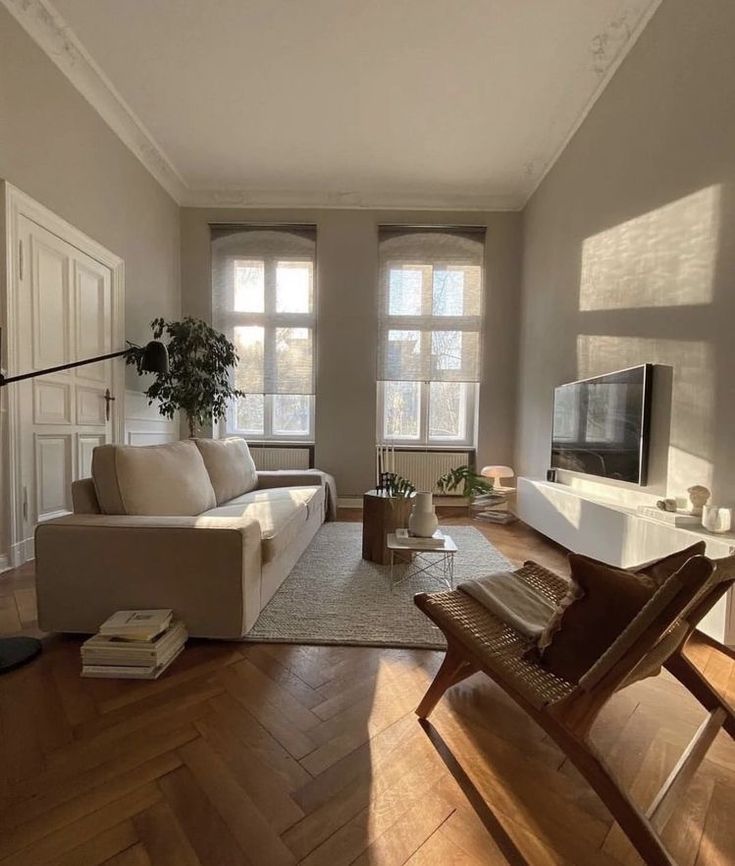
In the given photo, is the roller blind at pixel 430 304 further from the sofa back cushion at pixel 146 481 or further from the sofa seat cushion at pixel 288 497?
the sofa back cushion at pixel 146 481

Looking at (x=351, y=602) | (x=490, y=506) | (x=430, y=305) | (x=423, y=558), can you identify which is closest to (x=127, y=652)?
(x=351, y=602)

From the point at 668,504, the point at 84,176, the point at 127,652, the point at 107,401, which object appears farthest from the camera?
the point at 107,401

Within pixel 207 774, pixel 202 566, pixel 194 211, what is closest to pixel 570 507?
pixel 202 566

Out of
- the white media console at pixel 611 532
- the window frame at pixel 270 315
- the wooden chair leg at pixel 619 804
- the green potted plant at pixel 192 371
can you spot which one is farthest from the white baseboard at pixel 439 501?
the wooden chair leg at pixel 619 804

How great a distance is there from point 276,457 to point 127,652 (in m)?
3.48

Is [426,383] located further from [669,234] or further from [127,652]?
[127,652]

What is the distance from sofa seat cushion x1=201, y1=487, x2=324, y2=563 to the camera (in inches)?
79.9

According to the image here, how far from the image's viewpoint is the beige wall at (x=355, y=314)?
482 cm

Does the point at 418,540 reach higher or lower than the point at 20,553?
higher

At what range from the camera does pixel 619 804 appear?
0.92m

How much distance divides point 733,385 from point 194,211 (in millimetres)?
5291

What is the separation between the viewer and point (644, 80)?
2592 mm

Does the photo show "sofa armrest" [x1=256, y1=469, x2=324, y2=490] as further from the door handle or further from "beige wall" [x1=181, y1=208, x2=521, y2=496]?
the door handle

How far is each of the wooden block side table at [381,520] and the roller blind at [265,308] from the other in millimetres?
2469
